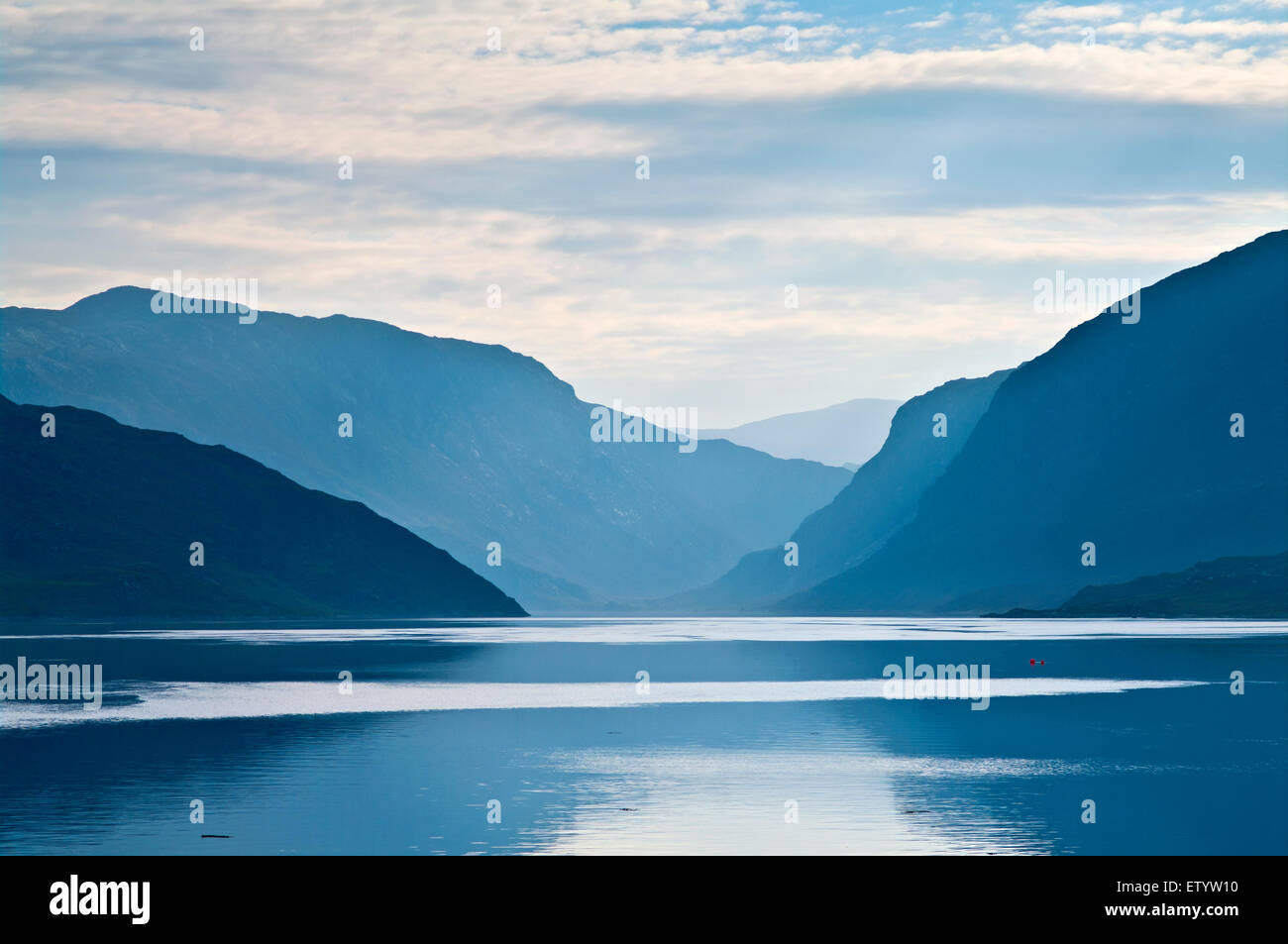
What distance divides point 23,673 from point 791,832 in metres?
87.5

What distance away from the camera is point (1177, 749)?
68.8 meters

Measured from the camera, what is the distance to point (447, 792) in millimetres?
55656

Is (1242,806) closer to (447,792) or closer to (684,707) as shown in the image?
(447,792)

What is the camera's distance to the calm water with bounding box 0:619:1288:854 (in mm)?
46250

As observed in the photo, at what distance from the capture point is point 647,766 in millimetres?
63938

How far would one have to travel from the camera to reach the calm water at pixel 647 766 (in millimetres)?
46250

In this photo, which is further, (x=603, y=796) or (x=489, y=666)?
(x=489, y=666)
